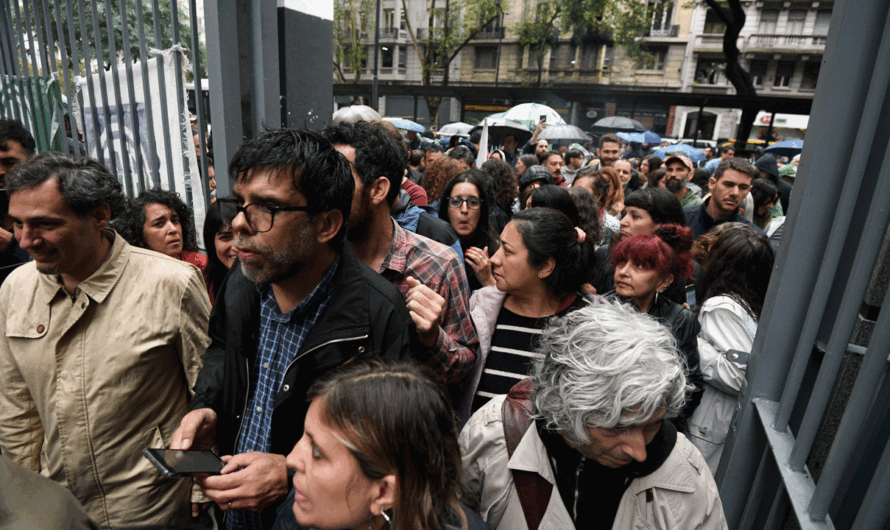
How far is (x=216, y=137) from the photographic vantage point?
263cm

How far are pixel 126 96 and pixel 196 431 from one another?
90.1 inches

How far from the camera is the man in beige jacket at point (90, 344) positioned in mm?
1817

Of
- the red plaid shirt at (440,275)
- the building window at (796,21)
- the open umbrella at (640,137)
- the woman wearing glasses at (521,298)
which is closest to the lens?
the red plaid shirt at (440,275)

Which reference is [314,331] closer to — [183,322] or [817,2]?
[183,322]

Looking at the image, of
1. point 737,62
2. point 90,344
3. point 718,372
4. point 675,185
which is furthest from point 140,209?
point 737,62

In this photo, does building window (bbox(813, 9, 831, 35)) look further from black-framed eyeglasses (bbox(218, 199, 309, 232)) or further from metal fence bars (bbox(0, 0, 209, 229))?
black-framed eyeglasses (bbox(218, 199, 309, 232))

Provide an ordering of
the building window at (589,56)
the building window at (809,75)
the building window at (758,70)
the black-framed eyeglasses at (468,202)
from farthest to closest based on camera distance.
A: 1. the building window at (758,70)
2. the building window at (589,56)
3. the building window at (809,75)
4. the black-framed eyeglasses at (468,202)

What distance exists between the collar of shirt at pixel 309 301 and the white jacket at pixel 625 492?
70cm

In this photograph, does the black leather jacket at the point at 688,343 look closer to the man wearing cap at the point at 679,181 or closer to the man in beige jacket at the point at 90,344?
the man in beige jacket at the point at 90,344

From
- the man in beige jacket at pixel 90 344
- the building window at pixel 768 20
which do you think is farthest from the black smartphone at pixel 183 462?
the building window at pixel 768 20

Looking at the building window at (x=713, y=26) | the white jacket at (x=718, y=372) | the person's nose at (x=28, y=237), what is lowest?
the white jacket at (x=718, y=372)

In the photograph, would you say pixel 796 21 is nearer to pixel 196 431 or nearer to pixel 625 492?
pixel 625 492

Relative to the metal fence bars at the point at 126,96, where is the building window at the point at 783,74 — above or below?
above

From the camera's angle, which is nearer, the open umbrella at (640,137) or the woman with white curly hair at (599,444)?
the woman with white curly hair at (599,444)
